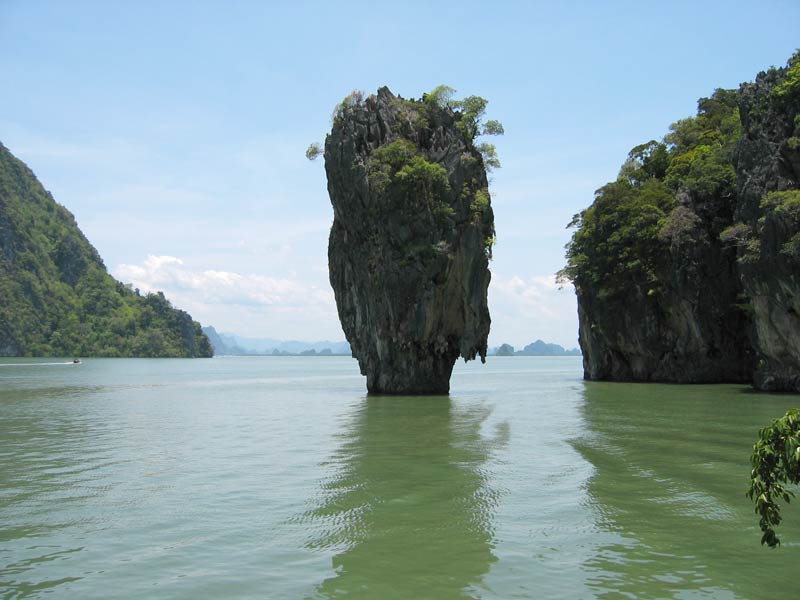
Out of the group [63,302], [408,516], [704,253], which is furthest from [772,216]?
[63,302]

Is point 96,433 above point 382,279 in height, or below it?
below

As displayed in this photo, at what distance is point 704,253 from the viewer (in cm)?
4275

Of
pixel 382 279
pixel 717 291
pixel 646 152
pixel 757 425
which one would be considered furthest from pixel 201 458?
pixel 646 152

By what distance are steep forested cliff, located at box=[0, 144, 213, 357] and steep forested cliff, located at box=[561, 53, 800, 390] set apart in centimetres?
11936

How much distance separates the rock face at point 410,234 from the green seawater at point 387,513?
13.3 meters

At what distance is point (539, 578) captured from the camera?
7379 millimetres

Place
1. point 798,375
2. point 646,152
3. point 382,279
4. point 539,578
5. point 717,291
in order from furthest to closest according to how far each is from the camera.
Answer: point 646,152, point 717,291, point 382,279, point 798,375, point 539,578

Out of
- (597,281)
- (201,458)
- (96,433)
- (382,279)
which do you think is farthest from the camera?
(597,281)

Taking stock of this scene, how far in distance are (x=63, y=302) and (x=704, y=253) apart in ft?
471

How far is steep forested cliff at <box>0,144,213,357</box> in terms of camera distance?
5512 inches

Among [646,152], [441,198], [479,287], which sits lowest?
[479,287]

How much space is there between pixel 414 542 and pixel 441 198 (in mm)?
26796

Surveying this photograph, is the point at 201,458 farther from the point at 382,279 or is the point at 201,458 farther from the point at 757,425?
the point at 382,279

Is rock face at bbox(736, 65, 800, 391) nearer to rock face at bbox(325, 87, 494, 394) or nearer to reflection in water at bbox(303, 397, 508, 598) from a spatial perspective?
rock face at bbox(325, 87, 494, 394)
